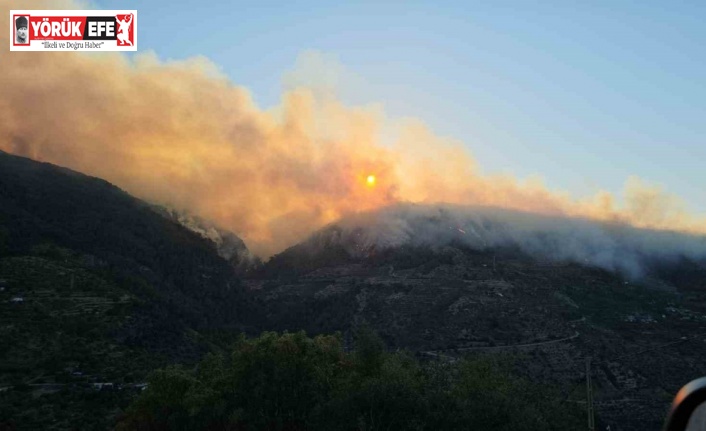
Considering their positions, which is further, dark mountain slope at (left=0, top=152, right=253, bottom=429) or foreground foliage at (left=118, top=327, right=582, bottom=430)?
dark mountain slope at (left=0, top=152, right=253, bottom=429)

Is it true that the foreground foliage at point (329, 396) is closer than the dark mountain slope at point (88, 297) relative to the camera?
Yes

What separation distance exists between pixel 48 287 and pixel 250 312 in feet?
269

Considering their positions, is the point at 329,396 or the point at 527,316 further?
the point at 527,316

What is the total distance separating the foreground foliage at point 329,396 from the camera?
47562 millimetres

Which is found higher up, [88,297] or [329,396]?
[88,297]

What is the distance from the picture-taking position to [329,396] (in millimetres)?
55781

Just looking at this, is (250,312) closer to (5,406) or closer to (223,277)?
(223,277)

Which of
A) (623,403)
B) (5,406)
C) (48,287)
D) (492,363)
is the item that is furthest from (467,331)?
(5,406)

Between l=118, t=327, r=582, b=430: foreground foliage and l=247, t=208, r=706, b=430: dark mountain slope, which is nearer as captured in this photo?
l=118, t=327, r=582, b=430: foreground foliage

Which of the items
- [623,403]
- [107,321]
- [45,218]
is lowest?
[623,403]

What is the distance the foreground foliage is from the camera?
156 feet

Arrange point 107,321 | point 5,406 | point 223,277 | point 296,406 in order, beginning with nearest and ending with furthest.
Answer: point 296,406, point 5,406, point 107,321, point 223,277

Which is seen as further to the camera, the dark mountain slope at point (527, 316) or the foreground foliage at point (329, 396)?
the dark mountain slope at point (527, 316)

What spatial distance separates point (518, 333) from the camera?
13425cm
